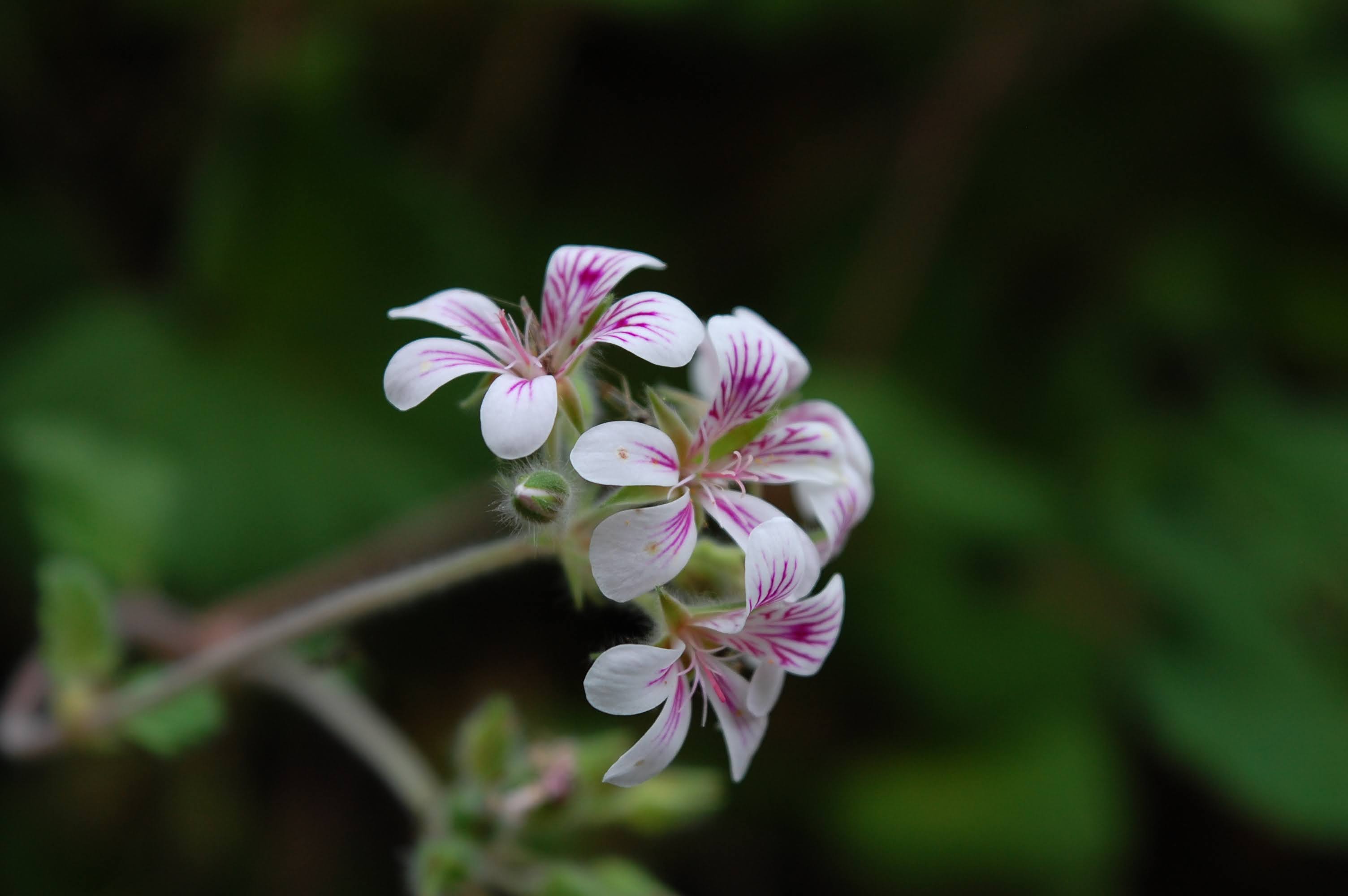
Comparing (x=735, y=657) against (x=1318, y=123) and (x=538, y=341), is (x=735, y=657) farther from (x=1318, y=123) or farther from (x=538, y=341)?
(x=1318, y=123)

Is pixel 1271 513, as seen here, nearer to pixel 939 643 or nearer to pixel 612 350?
pixel 939 643

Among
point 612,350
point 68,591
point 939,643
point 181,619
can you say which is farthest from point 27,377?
point 939,643

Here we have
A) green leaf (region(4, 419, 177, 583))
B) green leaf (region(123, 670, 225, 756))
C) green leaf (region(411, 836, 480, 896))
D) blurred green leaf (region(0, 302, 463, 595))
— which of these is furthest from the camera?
blurred green leaf (region(0, 302, 463, 595))

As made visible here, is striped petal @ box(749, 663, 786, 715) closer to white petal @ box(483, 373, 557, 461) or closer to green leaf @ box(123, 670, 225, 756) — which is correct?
white petal @ box(483, 373, 557, 461)

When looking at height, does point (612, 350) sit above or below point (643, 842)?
above

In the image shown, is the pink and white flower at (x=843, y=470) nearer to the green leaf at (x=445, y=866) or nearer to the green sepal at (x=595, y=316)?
the green sepal at (x=595, y=316)

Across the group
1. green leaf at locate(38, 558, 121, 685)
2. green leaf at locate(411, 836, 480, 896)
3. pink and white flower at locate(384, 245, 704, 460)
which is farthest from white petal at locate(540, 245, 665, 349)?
green leaf at locate(38, 558, 121, 685)
